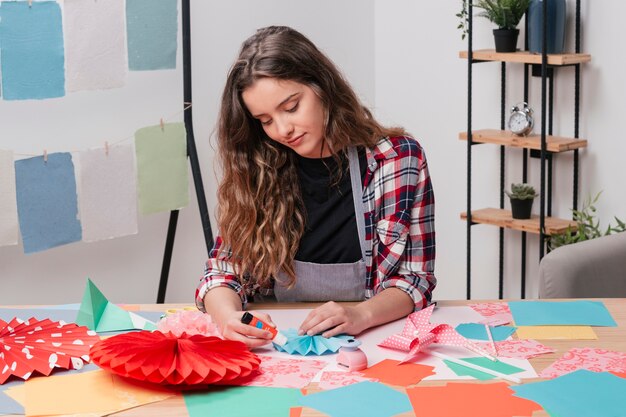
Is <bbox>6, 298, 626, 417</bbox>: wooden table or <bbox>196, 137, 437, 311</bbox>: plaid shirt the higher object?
<bbox>196, 137, 437, 311</bbox>: plaid shirt

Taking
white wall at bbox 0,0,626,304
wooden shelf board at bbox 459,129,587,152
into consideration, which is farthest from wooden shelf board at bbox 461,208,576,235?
wooden shelf board at bbox 459,129,587,152

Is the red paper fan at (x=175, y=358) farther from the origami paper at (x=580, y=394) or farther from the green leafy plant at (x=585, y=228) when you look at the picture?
the green leafy plant at (x=585, y=228)

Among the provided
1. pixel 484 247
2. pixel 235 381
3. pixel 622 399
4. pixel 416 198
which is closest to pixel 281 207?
pixel 416 198

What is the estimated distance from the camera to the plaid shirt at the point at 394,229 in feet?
6.15

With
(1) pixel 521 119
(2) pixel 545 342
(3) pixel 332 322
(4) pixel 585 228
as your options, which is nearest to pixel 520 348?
(2) pixel 545 342

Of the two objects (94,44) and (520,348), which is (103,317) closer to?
(520,348)

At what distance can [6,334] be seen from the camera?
63.6 inches

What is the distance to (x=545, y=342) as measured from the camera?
1.60 metres

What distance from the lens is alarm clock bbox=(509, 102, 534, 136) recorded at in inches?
129

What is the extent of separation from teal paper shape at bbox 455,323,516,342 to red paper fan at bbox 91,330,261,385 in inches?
15.0

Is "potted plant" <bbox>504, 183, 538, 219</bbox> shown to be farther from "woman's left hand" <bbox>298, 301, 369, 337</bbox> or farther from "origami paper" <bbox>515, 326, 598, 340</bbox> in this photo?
"woman's left hand" <bbox>298, 301, 369, 337</bbox>

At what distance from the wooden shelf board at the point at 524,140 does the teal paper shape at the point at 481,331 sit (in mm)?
1581

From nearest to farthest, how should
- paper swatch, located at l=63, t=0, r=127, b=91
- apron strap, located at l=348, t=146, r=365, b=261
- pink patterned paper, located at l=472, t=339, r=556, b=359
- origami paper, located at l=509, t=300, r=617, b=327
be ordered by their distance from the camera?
pink patterned paper, located at l=472, t=339, r=556, b=359 → origami paper, located at l=509, t=300, r=617, b=327 → apron strap, located at l=348, t=146, r=365, b=261 → paper swatch, located at l=63, t=0, r=127, b=91

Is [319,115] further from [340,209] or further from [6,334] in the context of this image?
[6,334]
